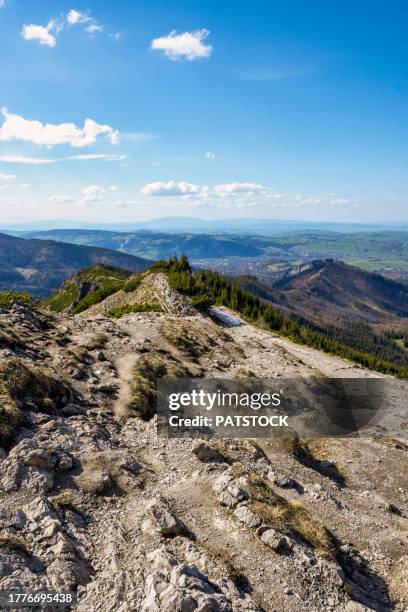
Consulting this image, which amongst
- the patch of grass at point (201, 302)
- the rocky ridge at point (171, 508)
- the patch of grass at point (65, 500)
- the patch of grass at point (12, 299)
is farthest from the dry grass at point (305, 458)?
the patch of grass at point (201, 302)

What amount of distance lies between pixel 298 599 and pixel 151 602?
5.55 metres

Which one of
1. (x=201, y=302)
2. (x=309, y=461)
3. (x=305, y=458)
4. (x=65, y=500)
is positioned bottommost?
(x=309, y=461)

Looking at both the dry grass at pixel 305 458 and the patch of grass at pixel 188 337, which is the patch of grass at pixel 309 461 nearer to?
the dry grass at pixel 305 458

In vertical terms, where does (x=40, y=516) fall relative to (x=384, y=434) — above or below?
above

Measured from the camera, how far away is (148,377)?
35500 mm

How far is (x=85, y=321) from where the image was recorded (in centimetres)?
4753

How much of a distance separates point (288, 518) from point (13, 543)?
11.8m

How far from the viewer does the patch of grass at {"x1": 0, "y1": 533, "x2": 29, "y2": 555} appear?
14.0 metres

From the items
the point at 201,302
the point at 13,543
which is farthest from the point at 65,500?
the point at 201,302

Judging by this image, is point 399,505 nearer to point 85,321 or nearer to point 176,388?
point 176,388

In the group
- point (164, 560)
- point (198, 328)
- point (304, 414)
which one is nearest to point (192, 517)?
point (164, 560)

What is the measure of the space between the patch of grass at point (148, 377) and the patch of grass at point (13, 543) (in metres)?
14.2

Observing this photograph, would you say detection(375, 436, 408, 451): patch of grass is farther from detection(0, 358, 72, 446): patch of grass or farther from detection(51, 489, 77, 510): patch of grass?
detection(51, 489, 77, 510): patch of grass

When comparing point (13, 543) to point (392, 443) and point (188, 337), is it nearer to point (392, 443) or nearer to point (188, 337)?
point (392, 443)
